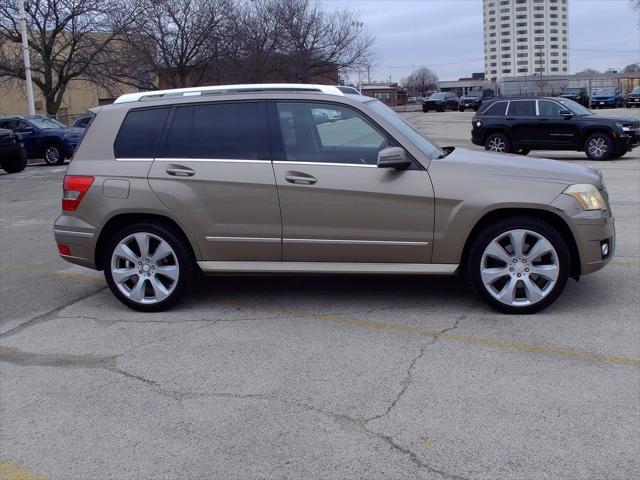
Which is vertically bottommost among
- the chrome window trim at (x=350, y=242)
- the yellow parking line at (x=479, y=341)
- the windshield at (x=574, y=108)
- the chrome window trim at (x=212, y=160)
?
the yellow parking line at (x=479, y=341)

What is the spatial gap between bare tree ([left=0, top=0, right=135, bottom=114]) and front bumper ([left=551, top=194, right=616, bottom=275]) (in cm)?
3174

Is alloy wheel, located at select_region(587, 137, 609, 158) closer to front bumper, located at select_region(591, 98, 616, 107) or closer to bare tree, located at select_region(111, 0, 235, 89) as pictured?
bare tree, located at select_region(111, 0, 235, 89)

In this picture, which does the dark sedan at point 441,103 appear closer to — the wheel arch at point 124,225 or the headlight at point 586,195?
the headlight at point 586,195

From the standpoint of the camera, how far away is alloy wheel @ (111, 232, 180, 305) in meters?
5.58

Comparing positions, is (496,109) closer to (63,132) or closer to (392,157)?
(63,132)

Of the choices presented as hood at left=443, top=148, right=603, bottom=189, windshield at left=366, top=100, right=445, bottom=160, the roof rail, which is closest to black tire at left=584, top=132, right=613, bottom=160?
hood at left=443, top=148, right=603, bottom=189

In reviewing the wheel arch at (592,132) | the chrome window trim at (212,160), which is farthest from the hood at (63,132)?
the chrome window trim at (212,160)

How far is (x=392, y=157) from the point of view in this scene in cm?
511

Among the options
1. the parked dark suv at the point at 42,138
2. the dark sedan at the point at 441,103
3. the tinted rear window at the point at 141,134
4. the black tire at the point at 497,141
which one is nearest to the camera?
the tinted rear window at the point at 141,134

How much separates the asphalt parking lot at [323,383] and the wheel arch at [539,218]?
1.61 ft

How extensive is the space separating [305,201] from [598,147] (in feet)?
48.7

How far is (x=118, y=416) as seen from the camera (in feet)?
12.7

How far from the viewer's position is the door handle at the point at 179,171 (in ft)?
18.0

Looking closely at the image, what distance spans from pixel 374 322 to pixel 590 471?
2330mm
